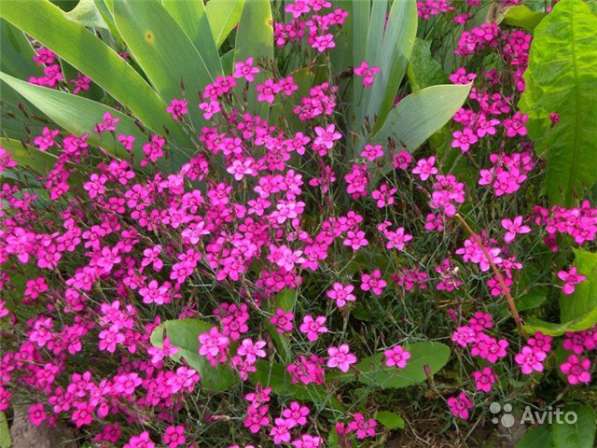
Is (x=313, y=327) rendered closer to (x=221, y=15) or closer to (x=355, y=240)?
(x=355, y=240)

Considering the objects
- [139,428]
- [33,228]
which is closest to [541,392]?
[139,428]

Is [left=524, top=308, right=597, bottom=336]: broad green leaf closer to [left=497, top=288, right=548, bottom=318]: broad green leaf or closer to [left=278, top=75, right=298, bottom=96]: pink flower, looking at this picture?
[left=497, top=288, right=548, bottom=318]: broad green leaf

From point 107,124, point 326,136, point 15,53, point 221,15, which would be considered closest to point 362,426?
point 326,136

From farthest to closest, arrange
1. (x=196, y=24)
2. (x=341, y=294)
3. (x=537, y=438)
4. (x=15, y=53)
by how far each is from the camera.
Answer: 1. (x=15, y=53)
2. (x=196, y=24)
3. (x=537, y=438)
4. (x=341, y=294)

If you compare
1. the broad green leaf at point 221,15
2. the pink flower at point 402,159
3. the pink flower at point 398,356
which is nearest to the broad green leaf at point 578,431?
the pink flower at point 398,356

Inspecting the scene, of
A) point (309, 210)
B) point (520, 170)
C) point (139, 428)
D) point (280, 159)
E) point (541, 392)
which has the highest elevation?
point (280, 159)

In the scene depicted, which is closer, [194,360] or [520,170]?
[194,360]

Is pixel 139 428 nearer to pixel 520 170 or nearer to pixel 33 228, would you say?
pixel 33 228
